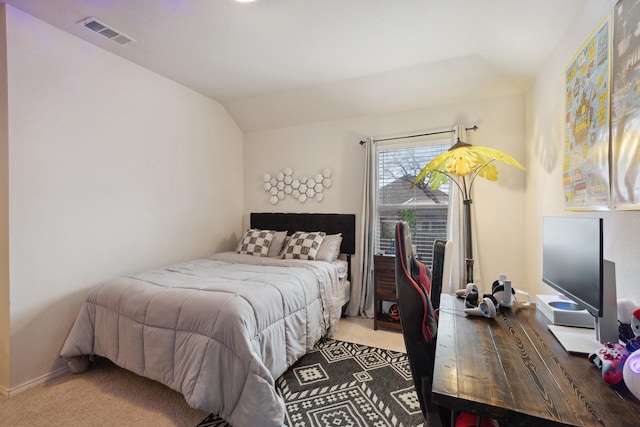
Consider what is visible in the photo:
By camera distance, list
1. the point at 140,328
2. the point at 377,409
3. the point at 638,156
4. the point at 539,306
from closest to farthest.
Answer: the point at 638,156, the point at 539,306, the point at 377,409, the point at 140,328

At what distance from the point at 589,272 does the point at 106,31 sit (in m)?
3.40

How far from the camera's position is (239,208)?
14.2 ft

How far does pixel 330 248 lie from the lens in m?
3.43

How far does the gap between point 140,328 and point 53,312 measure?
35.8 inches

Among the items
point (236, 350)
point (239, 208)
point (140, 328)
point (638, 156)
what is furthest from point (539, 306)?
point (239, 208)

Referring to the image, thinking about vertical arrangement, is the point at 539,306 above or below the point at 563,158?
below

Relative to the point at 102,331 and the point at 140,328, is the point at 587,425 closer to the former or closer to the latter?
the point at 140,328

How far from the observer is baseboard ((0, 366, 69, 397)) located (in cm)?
207

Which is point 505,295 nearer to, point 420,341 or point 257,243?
point 420,341

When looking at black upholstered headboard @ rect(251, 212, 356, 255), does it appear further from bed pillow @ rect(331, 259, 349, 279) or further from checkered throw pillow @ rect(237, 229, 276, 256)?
checkered throw pillow @ rect(237, 229, 276, 256)

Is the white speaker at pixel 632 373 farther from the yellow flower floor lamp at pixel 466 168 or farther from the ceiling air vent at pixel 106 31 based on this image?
the ceiling air vent at pixel 106 31

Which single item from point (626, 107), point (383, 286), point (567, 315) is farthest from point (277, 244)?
point (626, 107)

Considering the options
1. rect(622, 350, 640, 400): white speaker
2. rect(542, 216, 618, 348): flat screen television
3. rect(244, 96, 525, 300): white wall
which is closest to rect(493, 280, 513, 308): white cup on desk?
rect(542, 216, 618, 348): flat screen television

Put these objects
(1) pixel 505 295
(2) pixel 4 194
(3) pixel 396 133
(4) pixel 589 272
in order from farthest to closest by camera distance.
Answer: (3) pixel 396 133, (2) pixel 4 194, (1) pixel 505 295, (4) pixel 589 272
